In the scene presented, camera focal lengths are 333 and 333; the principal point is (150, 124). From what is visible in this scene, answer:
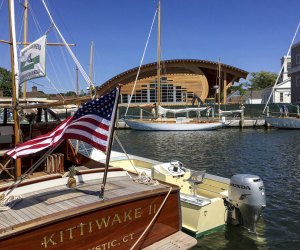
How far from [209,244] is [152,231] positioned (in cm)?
265

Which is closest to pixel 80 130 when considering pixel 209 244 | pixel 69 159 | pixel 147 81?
pixel 69 159

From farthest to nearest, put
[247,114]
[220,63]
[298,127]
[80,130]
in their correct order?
[220,63], [247,114], [298,127], [80,130]

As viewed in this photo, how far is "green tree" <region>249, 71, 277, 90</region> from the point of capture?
115194 mm

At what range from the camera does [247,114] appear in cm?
5097

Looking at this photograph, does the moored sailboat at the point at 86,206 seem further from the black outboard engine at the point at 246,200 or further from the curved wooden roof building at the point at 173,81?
the curved wooden roof building at the point at 173,81

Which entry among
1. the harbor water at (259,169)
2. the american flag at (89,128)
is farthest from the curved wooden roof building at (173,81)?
the american flag at (89,128)

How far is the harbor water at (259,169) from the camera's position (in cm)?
902

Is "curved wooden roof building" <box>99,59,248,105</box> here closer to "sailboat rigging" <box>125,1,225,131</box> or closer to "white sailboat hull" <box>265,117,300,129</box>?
"sailboat rigging" <box>125,1,225,131</box>

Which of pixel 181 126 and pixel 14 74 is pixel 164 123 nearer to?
pixel 181 126

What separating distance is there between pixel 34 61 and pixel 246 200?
250 inches

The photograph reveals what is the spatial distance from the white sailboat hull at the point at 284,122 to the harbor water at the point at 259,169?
1011 cm

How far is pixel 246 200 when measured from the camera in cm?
891

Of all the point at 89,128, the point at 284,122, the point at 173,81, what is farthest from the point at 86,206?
the point at 173,81

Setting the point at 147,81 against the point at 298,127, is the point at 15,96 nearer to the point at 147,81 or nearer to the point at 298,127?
the point at 298,127
